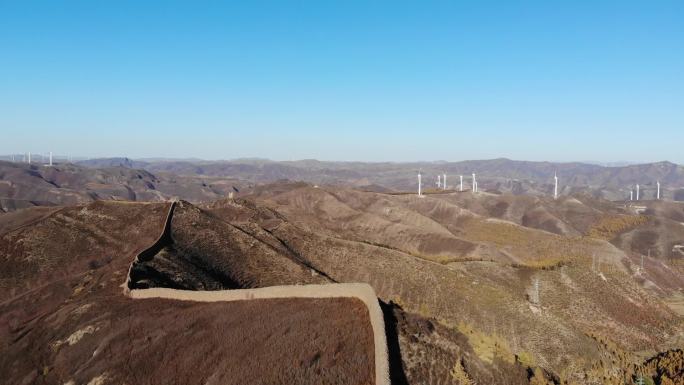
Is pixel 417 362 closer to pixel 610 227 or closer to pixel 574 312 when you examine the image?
pixel 574 312

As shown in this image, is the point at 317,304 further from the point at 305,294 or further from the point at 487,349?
the point at 487,349

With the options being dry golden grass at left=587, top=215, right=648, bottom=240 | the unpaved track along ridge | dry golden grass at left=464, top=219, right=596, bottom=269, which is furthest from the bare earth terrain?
dry golden grass at left=587, top=215, right=648, bottom=240

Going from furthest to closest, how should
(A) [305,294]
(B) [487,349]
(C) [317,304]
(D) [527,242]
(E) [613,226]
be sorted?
(E) [613,226] → (D) [527,242] → (A) [305,294] → (C) [317,304] → (B) [487,349]

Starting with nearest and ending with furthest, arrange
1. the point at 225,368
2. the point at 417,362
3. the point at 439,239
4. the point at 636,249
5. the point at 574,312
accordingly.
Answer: the point at 225,368
the point at 417,362
the point at 574,312
the point at 439,239
the point at 636,249

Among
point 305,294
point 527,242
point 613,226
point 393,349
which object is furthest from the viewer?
point 613,226

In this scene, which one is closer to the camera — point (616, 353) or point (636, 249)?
point (616, 353)

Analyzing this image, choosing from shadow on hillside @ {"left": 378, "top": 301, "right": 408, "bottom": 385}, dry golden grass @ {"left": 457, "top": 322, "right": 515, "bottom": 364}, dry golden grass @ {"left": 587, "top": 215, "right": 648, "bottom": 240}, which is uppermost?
shadow on hillside @ {"left": 378, "top": 301, "right": 408, "bottom": 385}

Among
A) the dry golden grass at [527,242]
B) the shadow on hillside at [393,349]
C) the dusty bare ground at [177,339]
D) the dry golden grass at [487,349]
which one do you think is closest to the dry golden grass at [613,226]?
the dry golden grass at [527,242]

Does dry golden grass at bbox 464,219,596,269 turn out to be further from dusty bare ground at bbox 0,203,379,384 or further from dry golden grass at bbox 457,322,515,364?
dusty bare ground at bbox 0,203,379,384

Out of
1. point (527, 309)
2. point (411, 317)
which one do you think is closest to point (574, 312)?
point (527, 309)

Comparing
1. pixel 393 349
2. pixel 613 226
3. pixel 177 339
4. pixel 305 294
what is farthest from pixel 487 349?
pixel 613 226

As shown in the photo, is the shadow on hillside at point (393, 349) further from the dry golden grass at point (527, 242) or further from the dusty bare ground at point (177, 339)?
the dry golden grass at point (527, 242)
